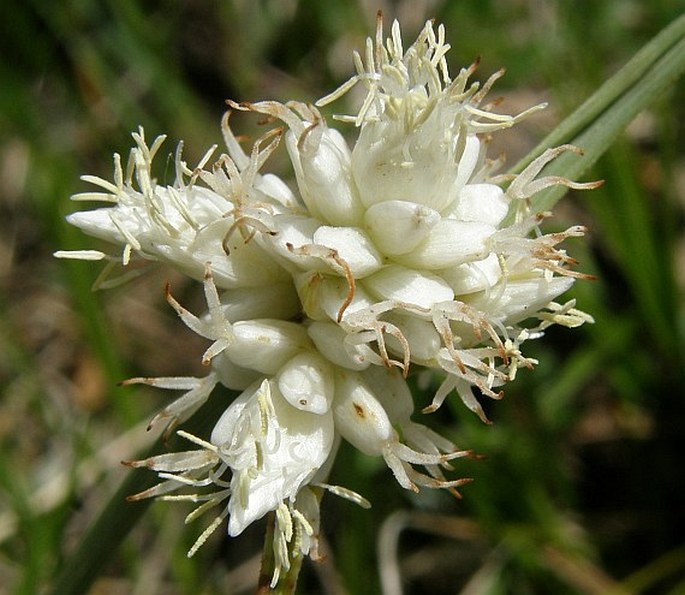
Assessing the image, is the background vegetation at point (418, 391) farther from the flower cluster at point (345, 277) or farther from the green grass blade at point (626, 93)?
the green grass blade at point (626, 93)

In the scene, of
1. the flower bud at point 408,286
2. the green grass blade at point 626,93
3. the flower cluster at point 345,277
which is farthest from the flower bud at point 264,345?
the green grass blade at point 626,93

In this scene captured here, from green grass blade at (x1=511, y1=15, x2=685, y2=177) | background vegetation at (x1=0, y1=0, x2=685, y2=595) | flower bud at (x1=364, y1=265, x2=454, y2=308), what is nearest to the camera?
flower bud at (x1=364, y1=265, x2=454, y2=308)

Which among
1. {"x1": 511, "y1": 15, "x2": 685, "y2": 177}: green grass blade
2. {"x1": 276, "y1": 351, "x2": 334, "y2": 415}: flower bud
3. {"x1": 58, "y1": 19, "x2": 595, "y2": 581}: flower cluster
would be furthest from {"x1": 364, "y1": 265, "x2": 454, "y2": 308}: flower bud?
{"x1": 511, "y1": 15, "x2": 685, "y2": 177}: green grass blade

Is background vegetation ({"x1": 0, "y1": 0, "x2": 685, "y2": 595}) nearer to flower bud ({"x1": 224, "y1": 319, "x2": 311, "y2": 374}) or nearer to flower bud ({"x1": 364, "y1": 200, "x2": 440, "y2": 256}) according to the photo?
flower bud ({"x1": 224, "y1": 319, "x2": 311, "y2": 374})

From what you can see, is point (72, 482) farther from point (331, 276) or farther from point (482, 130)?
point (482, 130)

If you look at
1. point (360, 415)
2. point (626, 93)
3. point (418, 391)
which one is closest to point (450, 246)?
point (360, 415)

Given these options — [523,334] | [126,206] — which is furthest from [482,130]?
[126,206]
